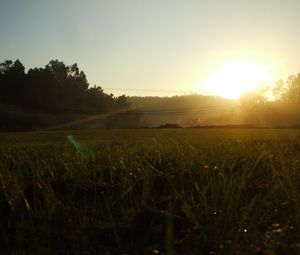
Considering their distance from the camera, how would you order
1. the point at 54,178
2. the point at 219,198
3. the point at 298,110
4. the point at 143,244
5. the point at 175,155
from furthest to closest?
the point at 298,110, the point at 175,155, the point at 54,178, the point at 219,198, the point at 143,244

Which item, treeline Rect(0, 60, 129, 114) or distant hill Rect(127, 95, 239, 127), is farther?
distant hill Rect(127, 95, 239, 127)

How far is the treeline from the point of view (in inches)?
3041

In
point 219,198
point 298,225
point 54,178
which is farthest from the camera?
point 54,178

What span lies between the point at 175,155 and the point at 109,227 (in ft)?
10.4

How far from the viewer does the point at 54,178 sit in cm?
429

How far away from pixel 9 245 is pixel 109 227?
592 millimetres

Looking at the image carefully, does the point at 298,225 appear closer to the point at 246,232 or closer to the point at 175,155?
the point at 246,232

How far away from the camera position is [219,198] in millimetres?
3400

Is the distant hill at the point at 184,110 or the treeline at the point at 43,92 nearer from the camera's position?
the treeline at the point at 43,92

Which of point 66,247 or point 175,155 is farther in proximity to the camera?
point 175,155

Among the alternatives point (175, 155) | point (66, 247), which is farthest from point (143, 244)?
point (175, 155)

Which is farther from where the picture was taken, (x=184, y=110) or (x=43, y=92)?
(x=184, y=110)

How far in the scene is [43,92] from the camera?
7794 cm

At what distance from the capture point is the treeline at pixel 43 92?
253 feet
